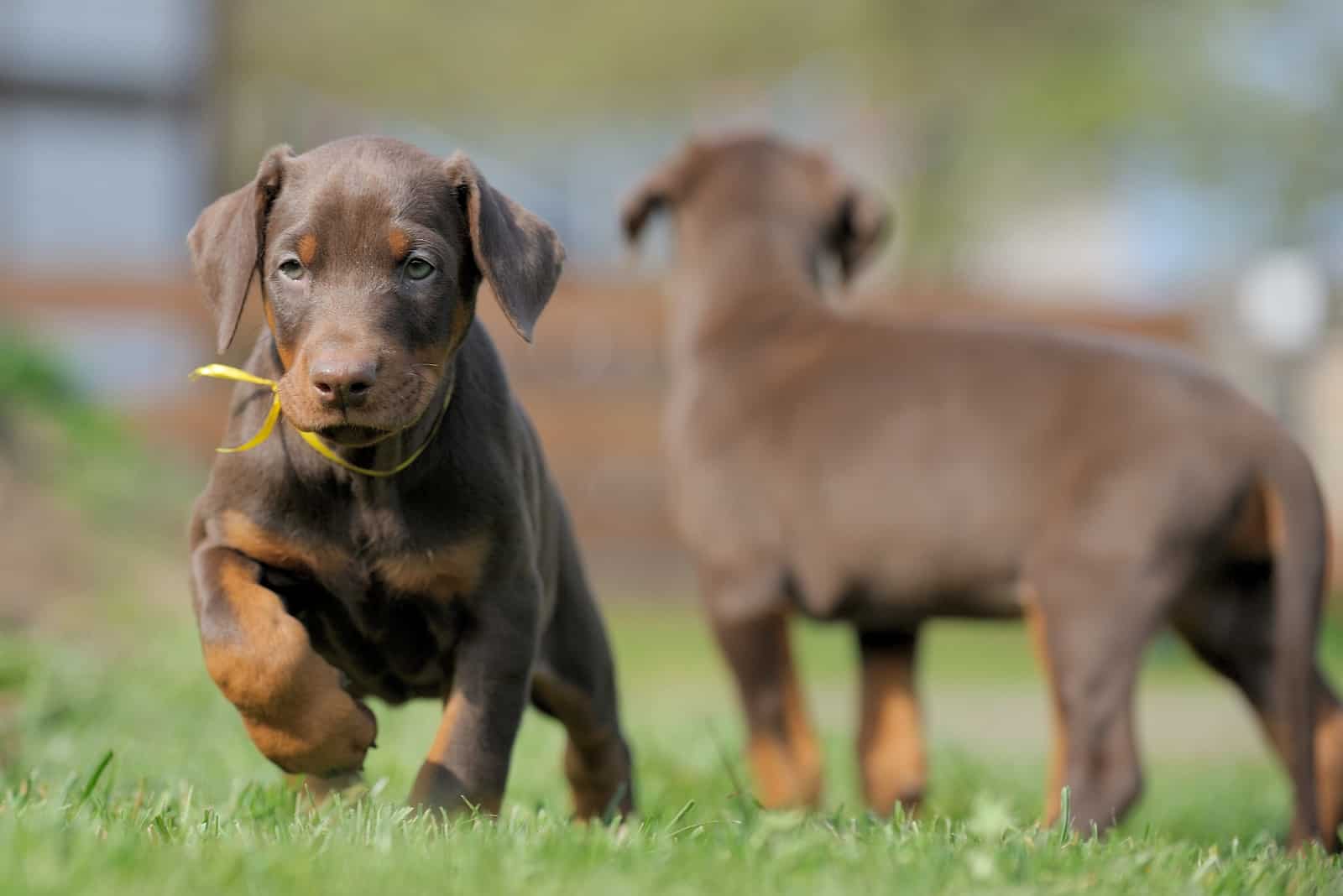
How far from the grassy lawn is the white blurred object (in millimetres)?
2100

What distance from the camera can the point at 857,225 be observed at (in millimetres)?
6598

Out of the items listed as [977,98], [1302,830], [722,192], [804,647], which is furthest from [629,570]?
[977,98]

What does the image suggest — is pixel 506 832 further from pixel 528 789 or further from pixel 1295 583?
pixel 1295 583

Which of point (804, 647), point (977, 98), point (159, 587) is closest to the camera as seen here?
point (159, 587)

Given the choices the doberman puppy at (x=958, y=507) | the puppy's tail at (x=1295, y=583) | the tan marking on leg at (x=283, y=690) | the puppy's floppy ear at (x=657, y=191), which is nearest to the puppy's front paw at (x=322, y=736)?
the tan marking on leg at (x=283, y=690)

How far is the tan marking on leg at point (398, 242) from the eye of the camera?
11.1 ft

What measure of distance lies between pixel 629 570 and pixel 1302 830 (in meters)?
9.57

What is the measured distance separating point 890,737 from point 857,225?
2.05 m

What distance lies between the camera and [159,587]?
8.12m

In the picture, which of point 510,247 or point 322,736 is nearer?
point 322,736

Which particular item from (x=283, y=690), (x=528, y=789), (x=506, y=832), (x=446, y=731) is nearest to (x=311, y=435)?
(x=283, y=690)

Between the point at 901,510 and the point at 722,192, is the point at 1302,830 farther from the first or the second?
the point at 722,192

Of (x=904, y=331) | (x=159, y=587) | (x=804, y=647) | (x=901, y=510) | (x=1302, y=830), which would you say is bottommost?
(x=804, y=647)

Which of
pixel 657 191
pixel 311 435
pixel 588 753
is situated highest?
pixel 657 191
